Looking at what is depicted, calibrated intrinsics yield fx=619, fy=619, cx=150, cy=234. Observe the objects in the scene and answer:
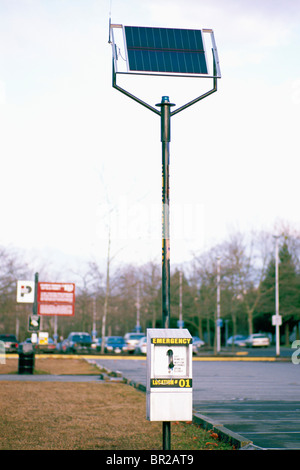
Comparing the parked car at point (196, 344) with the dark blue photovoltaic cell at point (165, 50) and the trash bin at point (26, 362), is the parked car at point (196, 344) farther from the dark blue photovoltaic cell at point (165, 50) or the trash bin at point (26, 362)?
the dark blue photovoltaic cell at point (165, 50)

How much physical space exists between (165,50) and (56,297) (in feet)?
86.0

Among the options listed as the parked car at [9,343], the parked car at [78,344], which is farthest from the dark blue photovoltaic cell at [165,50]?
the parked car at [9,343]

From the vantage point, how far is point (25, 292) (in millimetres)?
30641

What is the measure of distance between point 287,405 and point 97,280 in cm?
3831

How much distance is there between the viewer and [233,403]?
544 inches

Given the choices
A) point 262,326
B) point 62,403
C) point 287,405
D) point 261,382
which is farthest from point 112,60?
point 262,326

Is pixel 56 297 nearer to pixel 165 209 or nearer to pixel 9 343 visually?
pixel 9 343

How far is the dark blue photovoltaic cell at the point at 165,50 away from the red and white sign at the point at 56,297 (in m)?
25.6

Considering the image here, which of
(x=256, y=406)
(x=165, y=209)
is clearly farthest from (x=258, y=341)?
(x=165, y=209)

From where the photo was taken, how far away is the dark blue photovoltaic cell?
9391 millimetres

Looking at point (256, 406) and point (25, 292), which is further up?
point (25, 292)

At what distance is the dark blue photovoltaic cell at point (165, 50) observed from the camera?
30.8 ft

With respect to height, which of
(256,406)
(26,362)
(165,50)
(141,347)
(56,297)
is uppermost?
(165,50)
